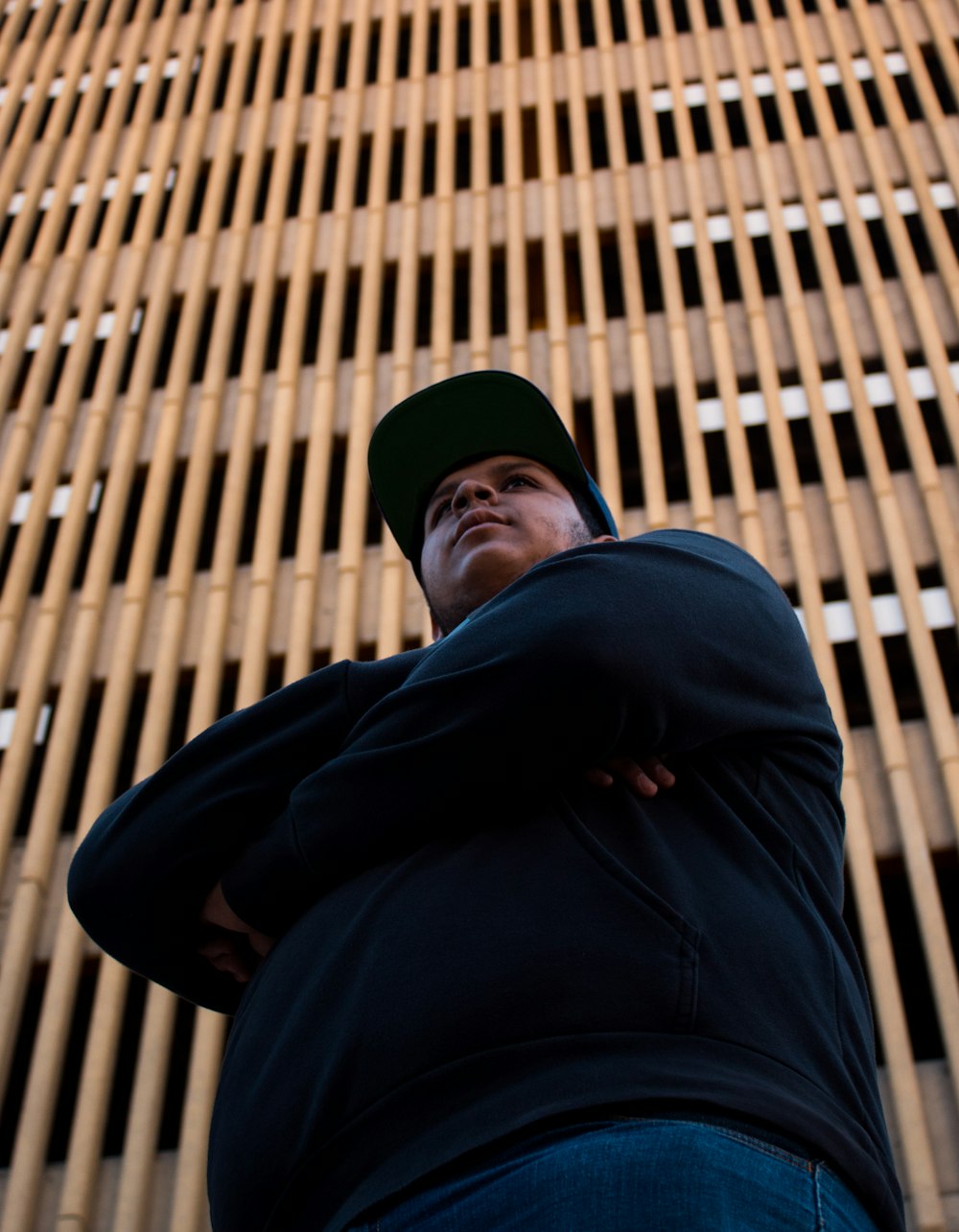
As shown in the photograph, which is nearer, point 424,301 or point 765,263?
point 765,263

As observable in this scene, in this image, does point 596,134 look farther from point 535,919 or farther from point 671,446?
point 535,919

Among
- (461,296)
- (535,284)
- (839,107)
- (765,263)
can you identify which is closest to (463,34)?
(461,296)

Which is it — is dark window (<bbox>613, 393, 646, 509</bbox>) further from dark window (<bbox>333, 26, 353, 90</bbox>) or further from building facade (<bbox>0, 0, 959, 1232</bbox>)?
dark window (<bbox>333, 26, 353, 90</bbox>)

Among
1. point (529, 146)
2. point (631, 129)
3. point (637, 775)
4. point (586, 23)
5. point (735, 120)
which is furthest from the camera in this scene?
point (586, 23)

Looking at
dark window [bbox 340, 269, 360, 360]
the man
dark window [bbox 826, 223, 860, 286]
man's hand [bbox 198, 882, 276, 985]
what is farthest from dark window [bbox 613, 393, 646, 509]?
man's hand [bbox 198, 882, 276, 985]

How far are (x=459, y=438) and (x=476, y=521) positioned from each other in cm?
31

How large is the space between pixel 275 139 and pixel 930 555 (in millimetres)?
12902

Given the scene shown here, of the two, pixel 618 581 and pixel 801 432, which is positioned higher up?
pixel 801 432

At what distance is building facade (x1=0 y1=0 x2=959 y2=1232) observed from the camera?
1284cm

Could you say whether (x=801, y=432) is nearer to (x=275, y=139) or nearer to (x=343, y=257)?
(x=343, y=257)

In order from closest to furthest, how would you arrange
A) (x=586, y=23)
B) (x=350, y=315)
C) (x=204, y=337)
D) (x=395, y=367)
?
(x=395, y=367)
(x=204, y=337)
(x=350, y=315)
(x=586, y=23)

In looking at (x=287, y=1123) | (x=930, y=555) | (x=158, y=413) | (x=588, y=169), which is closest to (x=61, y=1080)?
(x=158, y=413)

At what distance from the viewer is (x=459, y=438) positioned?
277 cm

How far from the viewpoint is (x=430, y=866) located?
170 cm
